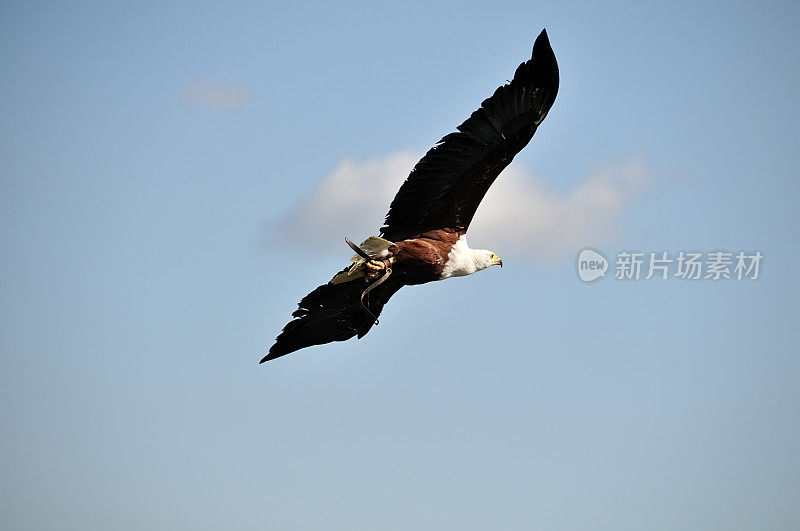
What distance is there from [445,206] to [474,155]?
2.19ft

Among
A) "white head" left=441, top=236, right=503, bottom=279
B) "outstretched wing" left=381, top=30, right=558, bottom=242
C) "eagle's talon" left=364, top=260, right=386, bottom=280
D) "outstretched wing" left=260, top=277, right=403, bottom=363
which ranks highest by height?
"outstretched wing" left=381, top=30, right=558, bottom=242

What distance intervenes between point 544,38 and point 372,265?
116 inches

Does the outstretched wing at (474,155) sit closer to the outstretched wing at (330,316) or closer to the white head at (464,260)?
the white head at (464,260)

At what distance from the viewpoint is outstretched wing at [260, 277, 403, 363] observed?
12.5 m

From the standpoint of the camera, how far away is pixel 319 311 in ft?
41.5

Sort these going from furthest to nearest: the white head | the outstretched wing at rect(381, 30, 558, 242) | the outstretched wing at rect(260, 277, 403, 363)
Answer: the outstretched wing at rect(260, 277, 403, 363) → the white head → the outstretched wing at rect(381, 30, 558, 242)

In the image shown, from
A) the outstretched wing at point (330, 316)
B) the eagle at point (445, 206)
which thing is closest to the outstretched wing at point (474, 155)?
the eagle at point (445, 206)

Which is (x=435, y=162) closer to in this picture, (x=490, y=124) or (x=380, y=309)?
(x=490, y=124)

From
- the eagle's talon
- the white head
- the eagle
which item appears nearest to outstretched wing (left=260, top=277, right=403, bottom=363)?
the eagle

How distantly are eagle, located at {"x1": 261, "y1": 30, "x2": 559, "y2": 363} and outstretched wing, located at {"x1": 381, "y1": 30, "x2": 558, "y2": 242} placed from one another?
1 centimetres

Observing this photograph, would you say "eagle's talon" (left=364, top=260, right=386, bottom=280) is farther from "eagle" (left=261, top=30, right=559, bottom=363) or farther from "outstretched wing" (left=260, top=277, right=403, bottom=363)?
"outstretched wing" (left=260, top=277, right=403, bottom=363)

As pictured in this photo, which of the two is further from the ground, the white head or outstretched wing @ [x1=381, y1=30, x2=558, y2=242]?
outstretched wing @ [x1=381, y1=30, x2=558, y2=242]

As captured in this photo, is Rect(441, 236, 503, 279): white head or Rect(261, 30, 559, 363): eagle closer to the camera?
Rect(261, 30, 559, 363): eagle

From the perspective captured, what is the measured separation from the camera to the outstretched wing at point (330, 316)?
12453 mm
